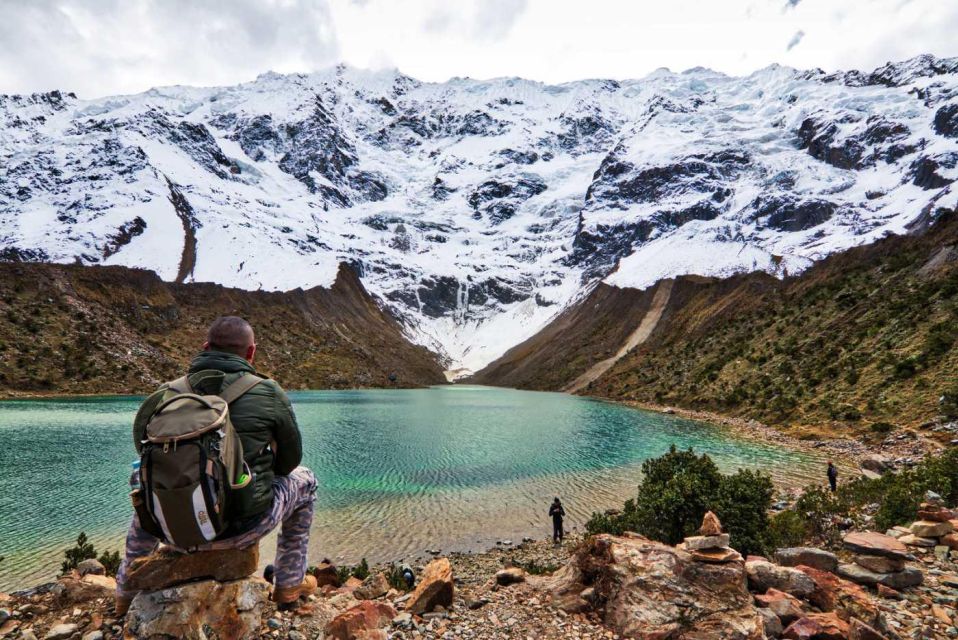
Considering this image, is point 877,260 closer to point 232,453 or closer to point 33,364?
point 232,453

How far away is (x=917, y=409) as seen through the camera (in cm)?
3294

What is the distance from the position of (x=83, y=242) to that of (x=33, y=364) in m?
99.4

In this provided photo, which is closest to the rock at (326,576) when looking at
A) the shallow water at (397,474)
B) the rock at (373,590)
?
the rock at (373,590)

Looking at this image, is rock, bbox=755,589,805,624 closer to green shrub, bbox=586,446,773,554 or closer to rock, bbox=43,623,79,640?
green shrub, bbox=586,446,773,554

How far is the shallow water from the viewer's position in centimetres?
1964

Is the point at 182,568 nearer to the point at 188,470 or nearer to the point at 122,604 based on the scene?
the point at 122,604

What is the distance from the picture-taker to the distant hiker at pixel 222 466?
12.9 feet

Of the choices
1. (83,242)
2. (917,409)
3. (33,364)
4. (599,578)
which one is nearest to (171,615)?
(599,578)

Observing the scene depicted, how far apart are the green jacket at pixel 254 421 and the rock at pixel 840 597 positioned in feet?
26.6

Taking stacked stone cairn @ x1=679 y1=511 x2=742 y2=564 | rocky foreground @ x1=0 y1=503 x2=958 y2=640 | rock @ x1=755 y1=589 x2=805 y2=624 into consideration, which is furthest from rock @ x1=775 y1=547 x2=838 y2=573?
stacked stone cairn @ x1=679 y1=511 x2=742 y2=564

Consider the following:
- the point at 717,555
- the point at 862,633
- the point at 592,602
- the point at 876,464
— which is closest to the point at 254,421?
the point at 592,602

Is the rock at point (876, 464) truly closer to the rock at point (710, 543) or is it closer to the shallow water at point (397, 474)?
the shallow water at point (397, 474)

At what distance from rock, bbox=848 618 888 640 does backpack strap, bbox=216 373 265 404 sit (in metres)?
7.98

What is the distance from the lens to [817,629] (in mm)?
6438
